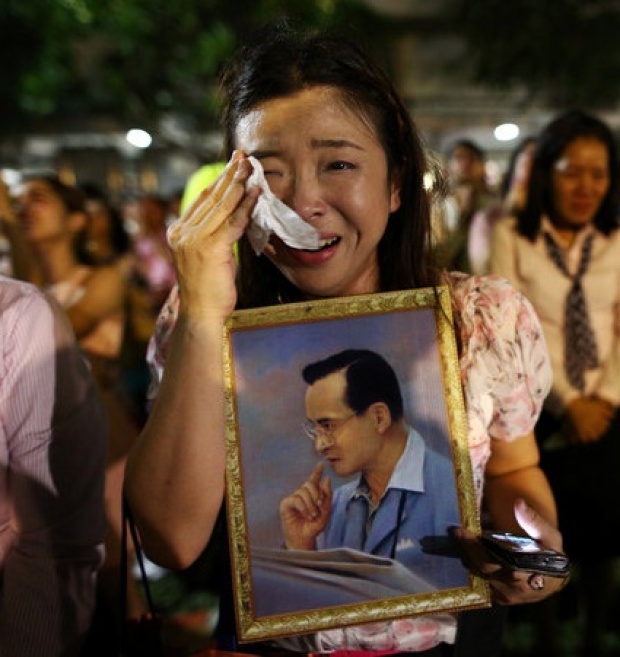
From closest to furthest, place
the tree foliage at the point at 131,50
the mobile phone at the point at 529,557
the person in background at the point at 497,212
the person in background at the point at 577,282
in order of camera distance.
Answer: the mobile phone at the point at 529,557
the person in background at the point at 577,282
the person in background at the point at 497,212
the tree foliage at the point at 131,50

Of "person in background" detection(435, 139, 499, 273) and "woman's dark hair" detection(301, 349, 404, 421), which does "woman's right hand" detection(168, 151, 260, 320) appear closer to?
"woman's dark hair" detection(301, 349, 404, 421)

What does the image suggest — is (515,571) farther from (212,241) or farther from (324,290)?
(212,241)

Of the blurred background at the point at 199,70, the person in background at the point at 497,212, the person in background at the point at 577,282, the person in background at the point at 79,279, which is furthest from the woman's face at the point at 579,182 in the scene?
the blurred background at the point at 199,70

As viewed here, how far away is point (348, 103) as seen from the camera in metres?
1.45

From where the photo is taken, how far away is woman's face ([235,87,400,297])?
4.61 feet

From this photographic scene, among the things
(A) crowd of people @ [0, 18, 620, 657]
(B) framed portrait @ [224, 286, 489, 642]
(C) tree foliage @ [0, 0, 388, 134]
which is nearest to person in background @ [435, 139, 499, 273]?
(C) tree foliage @ [0, 0, 388, 134]

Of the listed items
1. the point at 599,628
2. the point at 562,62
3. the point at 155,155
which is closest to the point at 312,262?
the point at 599,628

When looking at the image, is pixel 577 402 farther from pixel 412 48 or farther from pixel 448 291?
pixel 412 48

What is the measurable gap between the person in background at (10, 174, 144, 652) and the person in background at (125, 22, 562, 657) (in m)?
2.34

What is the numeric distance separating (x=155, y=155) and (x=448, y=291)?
17.0 metres

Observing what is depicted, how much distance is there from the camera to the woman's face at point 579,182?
350 cm

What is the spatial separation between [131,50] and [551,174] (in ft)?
28.1

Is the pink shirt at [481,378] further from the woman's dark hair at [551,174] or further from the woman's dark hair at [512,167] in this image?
the woman's dark hair at [512,167]

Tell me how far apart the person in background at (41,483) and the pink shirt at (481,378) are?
18 cm
